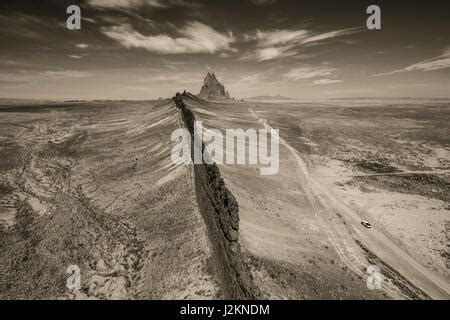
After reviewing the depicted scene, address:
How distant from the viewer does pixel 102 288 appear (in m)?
13.0

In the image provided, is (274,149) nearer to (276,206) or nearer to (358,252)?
(276,206)

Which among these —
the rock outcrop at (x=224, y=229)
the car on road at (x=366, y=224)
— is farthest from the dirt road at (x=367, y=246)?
the rock outcrop at (x=224, y=229)

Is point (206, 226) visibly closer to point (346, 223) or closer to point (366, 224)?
point (346, 223)

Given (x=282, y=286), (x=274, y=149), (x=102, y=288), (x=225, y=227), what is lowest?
(x=102, y=288)

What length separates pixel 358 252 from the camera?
1523 cm

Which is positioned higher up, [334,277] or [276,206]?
[276,206]

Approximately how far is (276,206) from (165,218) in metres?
8.25

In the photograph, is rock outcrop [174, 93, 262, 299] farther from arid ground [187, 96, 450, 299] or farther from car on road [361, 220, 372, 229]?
car on road [361, 220, 372, 229]

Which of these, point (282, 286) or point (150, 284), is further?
point (150, 284)

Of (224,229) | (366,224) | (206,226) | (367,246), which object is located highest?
(224,229)

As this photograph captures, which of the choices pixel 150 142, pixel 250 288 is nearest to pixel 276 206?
pixel 250 288

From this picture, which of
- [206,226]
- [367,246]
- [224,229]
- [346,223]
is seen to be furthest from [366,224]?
[206,226]
